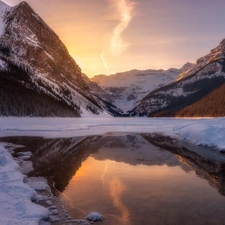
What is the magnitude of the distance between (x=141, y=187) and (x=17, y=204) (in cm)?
566

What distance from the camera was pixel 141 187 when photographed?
41.4 feet

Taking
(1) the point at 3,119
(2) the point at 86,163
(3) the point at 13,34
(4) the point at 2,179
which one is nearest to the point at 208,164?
(2) the point at 86,163

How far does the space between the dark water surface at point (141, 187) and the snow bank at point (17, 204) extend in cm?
124

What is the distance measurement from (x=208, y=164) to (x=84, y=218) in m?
12.0

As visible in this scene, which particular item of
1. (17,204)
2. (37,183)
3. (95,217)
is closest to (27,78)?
(37,183)

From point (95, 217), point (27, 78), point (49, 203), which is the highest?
point (27, 78)

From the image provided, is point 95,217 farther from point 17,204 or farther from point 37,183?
point 37,183

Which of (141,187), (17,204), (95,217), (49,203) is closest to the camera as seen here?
(95,217)

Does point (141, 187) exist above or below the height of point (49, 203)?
above

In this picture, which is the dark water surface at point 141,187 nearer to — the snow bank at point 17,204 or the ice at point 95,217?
the ice at point 95,217

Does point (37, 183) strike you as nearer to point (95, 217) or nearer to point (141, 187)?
point (141, 187)

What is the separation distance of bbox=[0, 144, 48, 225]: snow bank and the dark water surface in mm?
1236

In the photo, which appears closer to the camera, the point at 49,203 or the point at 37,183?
the point at 49,203

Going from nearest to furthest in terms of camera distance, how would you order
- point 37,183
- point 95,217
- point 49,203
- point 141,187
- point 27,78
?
point 95,217 < point 49,203 < point 141,187 < point 37,183 < point 27,78
